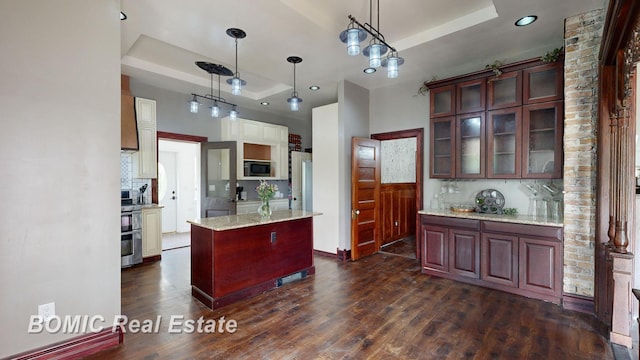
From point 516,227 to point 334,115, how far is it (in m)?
3.00

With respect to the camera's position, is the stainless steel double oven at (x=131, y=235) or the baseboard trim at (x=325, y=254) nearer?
the stainless steel double oven at (x=131, y=235)

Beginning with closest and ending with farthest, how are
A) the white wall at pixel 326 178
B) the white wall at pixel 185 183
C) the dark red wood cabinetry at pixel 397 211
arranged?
the white wall at pixel 326 178, the dark red wood cabinetry at pixel 397 211, the white wall at pixel 185 183

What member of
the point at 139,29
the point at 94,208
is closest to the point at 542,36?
the point at 139,29

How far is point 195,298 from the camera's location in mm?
3186

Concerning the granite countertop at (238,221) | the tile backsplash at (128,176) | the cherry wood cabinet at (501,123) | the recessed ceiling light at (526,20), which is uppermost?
the recessed ceiling light at (526,20)

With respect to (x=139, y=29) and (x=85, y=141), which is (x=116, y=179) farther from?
(x=139, y=29)

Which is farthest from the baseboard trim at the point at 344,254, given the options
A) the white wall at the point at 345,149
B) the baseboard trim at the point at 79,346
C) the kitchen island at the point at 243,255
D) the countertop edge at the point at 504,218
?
the baseboard trim at the point at 79,346

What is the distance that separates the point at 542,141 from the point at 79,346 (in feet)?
16.1

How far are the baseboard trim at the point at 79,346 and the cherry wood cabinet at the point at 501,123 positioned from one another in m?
4.06

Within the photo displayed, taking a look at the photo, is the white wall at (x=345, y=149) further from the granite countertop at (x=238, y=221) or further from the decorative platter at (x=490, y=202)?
the decorative platter at (x=490, y=202)

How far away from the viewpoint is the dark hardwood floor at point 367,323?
7.18ft

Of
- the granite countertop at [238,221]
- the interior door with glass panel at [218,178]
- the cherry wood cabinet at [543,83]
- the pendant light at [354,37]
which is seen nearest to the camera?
the pendant light at [354,37]

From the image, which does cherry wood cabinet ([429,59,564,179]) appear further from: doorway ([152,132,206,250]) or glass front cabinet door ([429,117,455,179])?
doorway ([152,132,206,250])

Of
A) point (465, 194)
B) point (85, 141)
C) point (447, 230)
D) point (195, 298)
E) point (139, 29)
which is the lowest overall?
point (195, 298)
